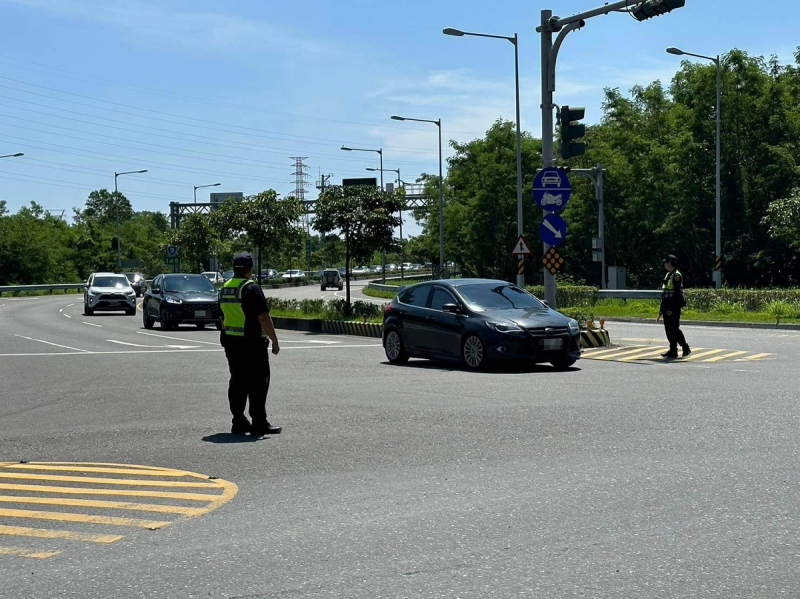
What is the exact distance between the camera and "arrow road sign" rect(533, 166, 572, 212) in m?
21.4

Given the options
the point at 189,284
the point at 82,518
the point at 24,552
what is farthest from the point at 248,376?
the point at 189,284

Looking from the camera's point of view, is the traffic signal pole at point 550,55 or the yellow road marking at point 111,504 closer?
the yellow road marking at point 111,504

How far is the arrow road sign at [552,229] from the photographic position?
21359 millimetres

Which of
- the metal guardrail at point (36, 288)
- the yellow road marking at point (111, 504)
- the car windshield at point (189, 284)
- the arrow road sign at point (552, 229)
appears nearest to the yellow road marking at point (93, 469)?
the yellow road marking at point (111, 504)

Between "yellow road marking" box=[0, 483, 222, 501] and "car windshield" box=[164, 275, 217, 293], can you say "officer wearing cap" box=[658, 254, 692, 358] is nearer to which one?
"yellow road marking" box=[0, 483, 222, 501]

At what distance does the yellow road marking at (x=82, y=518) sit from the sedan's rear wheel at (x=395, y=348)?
12.0 metres

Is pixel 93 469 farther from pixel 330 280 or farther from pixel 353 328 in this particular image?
pixel 330 280

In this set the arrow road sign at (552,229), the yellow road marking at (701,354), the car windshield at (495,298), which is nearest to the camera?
the car windshield at (495,298)

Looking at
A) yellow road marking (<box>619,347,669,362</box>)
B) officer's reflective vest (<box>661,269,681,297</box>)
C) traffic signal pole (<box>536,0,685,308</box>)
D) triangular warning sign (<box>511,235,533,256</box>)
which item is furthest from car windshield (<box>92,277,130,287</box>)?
officer's reflective vest (<box>661,269,681,297</box>)

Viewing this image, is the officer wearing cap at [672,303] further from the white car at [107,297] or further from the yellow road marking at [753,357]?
the white car at [107,297]

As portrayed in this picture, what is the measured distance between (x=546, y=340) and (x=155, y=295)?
19.1 meters

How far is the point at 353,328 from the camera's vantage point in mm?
28672

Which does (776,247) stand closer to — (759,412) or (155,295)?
(155,295)

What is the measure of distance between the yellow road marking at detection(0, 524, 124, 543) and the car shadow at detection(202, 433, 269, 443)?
11.5ft
